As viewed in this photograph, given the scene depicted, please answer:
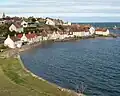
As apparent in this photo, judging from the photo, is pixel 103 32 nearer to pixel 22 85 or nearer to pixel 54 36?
pixel 54 36

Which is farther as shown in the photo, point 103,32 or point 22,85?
point 103,32

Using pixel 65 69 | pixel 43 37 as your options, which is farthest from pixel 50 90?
pixel 43 37

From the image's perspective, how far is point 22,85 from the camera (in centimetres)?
4434

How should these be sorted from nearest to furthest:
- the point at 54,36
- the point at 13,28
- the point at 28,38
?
the point at 28,38 → the point at 13,28 → the point at 54,36

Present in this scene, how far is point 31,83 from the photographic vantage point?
46500mm

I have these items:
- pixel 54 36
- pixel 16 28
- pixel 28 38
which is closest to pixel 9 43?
pixel 28 38

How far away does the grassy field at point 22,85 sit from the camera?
39188mm

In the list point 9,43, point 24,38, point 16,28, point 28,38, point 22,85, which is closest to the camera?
point 22,85

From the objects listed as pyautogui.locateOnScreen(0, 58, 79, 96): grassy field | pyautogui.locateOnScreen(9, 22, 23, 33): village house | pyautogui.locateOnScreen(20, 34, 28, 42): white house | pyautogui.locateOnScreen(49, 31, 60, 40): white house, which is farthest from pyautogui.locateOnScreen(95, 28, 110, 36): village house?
pyautogui.locateOnScreen(0, 58, 79, 96): grassy field

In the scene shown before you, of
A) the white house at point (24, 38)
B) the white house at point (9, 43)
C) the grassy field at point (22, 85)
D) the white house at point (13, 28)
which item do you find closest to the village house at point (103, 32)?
the white house at point (13, 28)

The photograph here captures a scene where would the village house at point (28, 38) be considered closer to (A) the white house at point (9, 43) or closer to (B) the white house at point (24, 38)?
(B) the white house at point (24, 38)

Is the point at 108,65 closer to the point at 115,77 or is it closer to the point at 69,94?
the point at 115,77

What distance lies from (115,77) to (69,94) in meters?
14.2

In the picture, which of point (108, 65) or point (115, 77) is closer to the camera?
point (115, 77)
